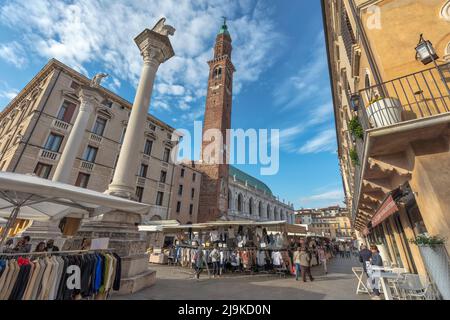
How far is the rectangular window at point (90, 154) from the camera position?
1991 centimetres

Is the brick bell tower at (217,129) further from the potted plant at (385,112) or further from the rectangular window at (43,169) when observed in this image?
the potted plant at (385,112)

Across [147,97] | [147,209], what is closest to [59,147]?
[147,97]

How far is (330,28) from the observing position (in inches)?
492

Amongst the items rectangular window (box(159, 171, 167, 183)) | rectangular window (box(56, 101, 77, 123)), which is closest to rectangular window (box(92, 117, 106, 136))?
rectangular window (box(56, 101, 77, 123))

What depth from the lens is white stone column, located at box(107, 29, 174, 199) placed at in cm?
781

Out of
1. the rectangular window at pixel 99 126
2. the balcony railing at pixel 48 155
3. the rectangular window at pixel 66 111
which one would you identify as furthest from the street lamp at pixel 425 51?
the rectangular window at pixel 99 126

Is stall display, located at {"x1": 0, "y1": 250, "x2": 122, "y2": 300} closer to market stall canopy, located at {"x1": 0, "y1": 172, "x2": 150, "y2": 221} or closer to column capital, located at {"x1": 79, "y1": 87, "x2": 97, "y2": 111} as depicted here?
Result: market stall canopy, located at {"x1": 0, "y1": 172, "x2": 150, "y2": 221}

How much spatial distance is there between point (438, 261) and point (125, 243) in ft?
24.2

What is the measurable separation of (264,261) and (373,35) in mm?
10794

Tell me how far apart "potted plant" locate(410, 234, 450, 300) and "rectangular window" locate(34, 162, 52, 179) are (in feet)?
72.5

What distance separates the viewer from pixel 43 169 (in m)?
16.8

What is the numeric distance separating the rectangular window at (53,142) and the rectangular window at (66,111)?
1683mm

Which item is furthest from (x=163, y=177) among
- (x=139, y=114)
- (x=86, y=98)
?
(x=139, y=114)
